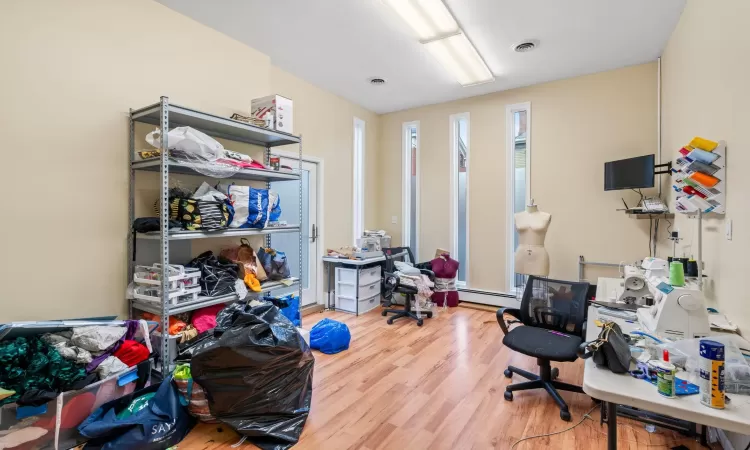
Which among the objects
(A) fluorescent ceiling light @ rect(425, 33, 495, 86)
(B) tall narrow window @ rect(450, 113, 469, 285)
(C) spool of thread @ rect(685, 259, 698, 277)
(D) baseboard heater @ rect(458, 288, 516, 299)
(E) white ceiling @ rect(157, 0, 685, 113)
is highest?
(E) white ceiling @ rect(157, 0, 685, 113)

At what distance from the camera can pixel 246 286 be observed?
2.78 meters

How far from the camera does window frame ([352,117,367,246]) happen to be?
16.9ft

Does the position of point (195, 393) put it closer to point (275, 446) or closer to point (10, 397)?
point (275, 446)

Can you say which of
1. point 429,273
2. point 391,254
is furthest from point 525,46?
point 391,254

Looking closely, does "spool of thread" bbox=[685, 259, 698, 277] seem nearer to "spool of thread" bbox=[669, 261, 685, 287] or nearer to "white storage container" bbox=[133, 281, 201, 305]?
"spool of thread" bbox=[669, 261, 685, 287]

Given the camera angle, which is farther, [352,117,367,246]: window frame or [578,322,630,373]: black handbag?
[352,117,367,246]: window frame

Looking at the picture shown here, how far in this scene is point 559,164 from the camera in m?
4.25

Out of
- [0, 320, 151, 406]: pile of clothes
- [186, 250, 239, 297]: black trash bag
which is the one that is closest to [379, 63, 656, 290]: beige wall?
[186, 250, 239, 297]: black trash bag

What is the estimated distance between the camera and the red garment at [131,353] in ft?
6.70

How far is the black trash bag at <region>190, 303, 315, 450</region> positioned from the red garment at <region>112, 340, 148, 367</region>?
1.36 ft

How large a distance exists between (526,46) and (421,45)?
3.32 feet

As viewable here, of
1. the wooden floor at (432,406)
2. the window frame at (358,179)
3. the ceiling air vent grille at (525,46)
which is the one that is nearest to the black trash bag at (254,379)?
the wooden floor at (432,406)

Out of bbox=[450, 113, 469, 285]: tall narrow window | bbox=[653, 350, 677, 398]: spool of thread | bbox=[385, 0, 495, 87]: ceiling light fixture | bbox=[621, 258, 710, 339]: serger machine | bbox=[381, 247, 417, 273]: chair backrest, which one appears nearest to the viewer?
bbox=[653, 350, 677, 398]: spool of thread

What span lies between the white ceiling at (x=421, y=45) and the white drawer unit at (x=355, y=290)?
2367 millimetres
